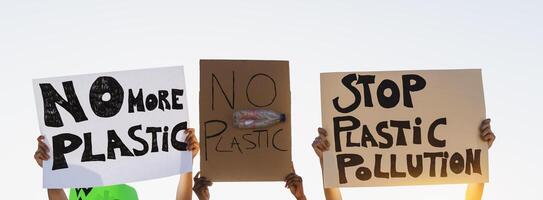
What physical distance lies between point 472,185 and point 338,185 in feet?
3.68

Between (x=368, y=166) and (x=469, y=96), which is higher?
(x=469, y=96)

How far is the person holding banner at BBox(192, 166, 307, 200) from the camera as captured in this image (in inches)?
283

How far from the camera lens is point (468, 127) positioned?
7273mm

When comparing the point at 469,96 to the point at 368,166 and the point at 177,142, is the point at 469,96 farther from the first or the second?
the point at 177,142

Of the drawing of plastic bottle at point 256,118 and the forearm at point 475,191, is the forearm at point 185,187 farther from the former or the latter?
the forearm at point 475,191

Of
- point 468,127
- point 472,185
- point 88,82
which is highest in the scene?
point 88,82

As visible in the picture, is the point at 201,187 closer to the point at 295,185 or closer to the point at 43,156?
the point at 295,185

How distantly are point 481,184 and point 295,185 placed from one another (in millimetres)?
1530

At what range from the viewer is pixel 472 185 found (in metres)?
7.32

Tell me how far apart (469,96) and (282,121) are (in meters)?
1.56

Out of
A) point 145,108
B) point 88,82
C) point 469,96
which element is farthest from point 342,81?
point 88,82

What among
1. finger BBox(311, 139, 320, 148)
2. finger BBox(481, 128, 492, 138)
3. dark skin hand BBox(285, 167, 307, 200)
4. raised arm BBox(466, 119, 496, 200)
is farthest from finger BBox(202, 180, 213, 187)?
finger BBox(481, 128, 492, 138)

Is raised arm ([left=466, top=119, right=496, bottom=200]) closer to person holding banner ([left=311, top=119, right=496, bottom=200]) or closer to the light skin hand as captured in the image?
person holding banner ([left=311, top=119, right=496, bottom=200])

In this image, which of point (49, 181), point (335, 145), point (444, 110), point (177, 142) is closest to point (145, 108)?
point (177, 142)
